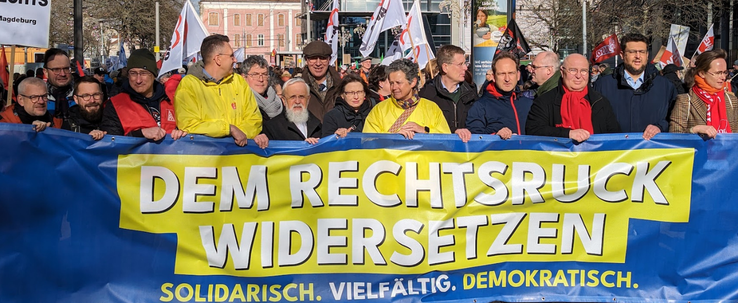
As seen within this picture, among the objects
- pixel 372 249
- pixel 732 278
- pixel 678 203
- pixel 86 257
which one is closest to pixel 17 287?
pixel 86 257

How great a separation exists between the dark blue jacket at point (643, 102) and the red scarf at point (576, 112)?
645 mm

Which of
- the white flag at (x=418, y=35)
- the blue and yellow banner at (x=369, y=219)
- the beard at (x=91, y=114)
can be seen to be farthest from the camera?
the white flag at (x=418, y=35)

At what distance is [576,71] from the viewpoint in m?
5.72

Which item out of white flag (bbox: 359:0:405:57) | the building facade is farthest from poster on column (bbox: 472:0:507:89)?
the building facade

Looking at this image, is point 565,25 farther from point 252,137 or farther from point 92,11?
point 252,137

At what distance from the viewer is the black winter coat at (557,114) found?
5773 millimetres

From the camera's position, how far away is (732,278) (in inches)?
214

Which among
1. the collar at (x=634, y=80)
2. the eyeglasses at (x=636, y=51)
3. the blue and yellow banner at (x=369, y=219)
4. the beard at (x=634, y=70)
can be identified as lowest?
the blue and yellow banner at (x=369, y=219)

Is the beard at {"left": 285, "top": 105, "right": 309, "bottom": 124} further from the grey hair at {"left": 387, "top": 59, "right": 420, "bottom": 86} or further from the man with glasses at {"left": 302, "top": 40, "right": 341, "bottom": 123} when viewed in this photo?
the man with glasses at {"left": 302, "top": 40, "right": 341, "bottom": 123}

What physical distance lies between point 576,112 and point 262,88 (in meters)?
2.60

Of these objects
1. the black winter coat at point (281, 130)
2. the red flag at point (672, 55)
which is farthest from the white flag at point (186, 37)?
the red flag at point (672, 55)

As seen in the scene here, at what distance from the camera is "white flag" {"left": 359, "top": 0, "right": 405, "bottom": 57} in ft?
39.3

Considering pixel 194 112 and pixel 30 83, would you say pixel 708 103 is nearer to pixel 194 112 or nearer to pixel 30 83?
pixel 194 112

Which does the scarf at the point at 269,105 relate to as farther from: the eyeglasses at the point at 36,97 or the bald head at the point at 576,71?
the bald head at the point at 576,71
